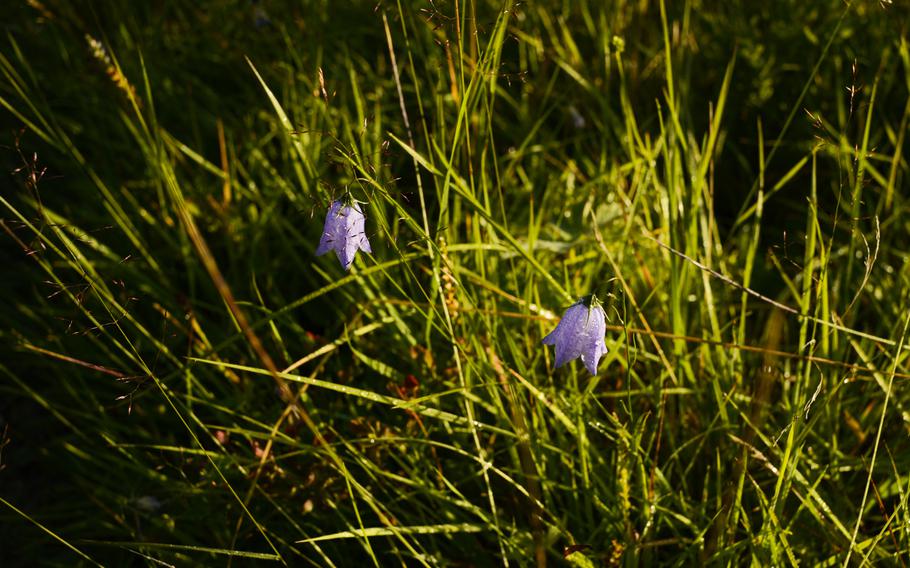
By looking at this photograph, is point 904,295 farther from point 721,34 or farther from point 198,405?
point 198,405

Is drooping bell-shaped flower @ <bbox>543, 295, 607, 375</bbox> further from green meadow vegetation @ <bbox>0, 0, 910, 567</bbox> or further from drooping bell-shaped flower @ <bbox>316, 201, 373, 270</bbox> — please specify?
drooping bell-shaped flower @ <bbox>316, 201, 373, 270</bbox>

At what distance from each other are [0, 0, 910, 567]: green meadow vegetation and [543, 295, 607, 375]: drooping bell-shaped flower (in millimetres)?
65

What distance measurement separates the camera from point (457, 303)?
154 centimetres

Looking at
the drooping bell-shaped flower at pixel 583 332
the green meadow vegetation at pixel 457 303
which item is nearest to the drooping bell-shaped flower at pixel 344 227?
the green meadow vegetation at pixel 457 303

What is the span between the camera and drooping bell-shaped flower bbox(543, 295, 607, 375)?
1.12m

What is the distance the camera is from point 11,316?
81.7 inches

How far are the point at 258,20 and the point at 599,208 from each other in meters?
1.40

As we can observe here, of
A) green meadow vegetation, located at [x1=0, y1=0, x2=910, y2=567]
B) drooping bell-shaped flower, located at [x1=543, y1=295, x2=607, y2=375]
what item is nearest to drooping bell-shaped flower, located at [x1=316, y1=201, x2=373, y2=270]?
green meadow vegetation, located at [x1=0, y1=0, x2=910, y2=567]

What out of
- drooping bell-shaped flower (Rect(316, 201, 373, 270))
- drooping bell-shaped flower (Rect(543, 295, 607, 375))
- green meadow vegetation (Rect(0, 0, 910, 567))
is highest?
drooping bell-shaped flower (Rect(316, 201, 373, 270))

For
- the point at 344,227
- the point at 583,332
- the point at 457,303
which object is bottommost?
the point at 457,303

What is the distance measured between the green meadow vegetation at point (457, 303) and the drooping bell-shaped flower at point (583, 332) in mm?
65

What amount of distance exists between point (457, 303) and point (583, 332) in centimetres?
46

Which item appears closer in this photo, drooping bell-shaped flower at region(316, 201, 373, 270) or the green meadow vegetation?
drooping bell-shaped flower at region(316, 201, 373, 270)

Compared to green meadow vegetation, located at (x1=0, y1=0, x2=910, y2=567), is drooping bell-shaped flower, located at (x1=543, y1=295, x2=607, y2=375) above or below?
above
